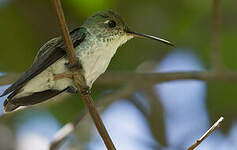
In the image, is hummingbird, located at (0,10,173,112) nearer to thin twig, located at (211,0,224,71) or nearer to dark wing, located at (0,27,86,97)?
dark wing, located at (0,27,86,97)

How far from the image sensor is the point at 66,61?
3898mm

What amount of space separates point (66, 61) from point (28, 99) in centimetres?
45

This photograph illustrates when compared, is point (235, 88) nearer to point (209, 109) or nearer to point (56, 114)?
point (209, 109)

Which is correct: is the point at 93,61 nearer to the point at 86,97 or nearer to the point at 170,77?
the point at 86,97

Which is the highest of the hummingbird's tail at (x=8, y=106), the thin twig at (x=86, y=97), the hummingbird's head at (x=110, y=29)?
the hummingbird's head at (x=110, y=29)

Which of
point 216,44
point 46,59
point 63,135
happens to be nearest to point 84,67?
point 46,59

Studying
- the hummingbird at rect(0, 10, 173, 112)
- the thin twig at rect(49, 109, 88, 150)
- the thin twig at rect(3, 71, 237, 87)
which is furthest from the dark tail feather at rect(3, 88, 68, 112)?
the thin twig at rect(3, 71, 237, 87)

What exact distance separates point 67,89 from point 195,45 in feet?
10.7

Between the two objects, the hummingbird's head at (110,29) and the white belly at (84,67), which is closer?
the white belly at (84,67)

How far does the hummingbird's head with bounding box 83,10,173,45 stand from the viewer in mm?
4137

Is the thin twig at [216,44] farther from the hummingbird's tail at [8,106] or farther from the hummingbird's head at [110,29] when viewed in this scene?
the hummingbird's tail at [8,106]

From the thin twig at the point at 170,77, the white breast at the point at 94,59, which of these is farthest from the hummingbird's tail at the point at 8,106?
the thin twig at the point at 170,77

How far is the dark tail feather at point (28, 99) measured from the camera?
13.1ft

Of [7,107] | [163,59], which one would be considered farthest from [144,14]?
[7,107]
